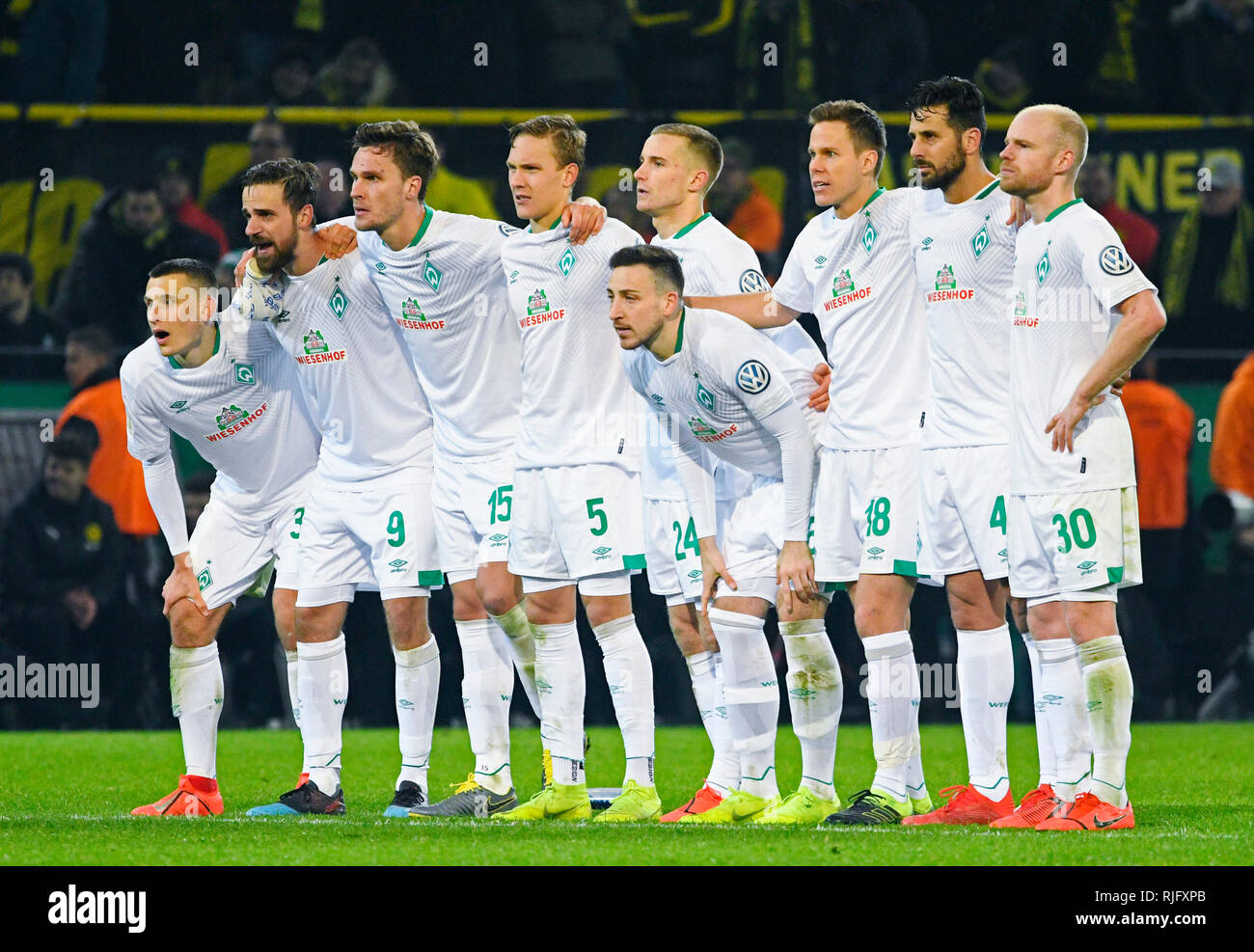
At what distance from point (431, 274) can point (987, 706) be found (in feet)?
8.39

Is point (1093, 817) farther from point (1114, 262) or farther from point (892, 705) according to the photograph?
point (1114, 262)

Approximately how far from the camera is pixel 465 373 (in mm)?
7113

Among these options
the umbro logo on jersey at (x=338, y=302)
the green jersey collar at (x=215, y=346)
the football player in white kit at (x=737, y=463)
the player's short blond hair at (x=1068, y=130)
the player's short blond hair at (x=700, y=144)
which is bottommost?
the football player in white kit at (x=737, y=463)

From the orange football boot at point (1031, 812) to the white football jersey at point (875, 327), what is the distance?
129cm

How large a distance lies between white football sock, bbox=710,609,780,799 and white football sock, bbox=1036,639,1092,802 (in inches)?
38.7

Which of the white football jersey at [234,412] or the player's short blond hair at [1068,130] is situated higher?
the player's short blond hair at [1068,130]

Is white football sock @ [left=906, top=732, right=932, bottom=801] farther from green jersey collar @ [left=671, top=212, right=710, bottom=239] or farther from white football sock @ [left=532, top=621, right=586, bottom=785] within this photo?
green jersey collar @ [left=671, top=212, right=710, bottom=239]

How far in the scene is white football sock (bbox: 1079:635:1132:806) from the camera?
5859mm

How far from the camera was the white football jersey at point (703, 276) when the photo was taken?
697cm

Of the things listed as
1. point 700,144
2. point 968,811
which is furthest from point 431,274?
point 968,811

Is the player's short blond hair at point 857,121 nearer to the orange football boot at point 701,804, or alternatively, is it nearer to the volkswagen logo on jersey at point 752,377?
the volkswagen logo on jersey at point 752,377

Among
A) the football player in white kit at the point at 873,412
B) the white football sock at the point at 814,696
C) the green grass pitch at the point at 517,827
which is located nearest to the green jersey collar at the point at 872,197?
the football player in white kit at the point at 873,412

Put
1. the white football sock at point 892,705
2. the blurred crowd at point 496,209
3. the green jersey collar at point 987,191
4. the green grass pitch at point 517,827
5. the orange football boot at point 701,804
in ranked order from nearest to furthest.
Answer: the green grass pitch at point 517,827, the white football sock at point 892,705, the green jersey collar at point 987,191, the orange football boot at point 701,804, the blurred crowd at point 496,209

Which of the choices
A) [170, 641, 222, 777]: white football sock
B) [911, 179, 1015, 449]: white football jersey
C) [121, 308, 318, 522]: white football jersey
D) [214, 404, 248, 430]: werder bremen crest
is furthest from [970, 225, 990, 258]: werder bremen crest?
[170, 641, 222, 777]: white football sock
